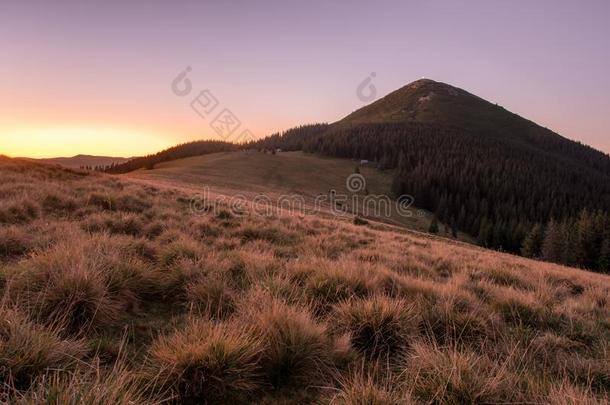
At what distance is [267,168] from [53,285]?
332 feet

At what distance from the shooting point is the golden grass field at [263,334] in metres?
2.44

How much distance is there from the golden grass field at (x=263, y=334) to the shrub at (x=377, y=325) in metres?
0.02

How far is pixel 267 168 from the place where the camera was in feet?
341

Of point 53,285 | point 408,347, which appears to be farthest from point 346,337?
point 53,285

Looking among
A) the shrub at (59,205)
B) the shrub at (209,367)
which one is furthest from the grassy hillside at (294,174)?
the shrub at (209,367)

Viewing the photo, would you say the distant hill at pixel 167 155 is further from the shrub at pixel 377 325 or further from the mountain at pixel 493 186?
the shrub at pixel 377 325

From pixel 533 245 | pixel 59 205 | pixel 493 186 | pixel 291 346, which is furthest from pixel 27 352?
pixel 493 186

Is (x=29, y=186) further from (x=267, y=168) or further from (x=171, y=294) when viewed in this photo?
(x=267, y=168)

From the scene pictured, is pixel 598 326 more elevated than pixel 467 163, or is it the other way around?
pixel 467 163

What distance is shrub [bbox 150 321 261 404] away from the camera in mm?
2488

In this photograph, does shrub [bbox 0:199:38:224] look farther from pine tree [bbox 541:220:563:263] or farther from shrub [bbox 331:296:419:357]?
pine tree [bbox 541:220:563:263]

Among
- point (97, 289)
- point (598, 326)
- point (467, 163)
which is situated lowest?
point (598, 326)

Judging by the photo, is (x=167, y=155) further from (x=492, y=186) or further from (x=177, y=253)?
(x=177, y=253)

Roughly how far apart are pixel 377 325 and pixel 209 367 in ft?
6.27
